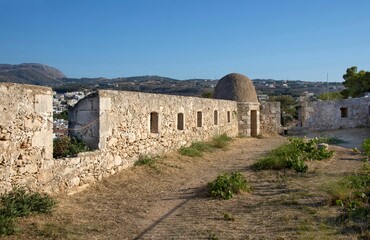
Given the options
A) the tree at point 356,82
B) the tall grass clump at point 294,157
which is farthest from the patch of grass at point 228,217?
the tree at point 356,82

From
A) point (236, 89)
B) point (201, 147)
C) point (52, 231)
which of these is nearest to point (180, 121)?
point (201, 147)

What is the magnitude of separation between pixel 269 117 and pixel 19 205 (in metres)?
16.7

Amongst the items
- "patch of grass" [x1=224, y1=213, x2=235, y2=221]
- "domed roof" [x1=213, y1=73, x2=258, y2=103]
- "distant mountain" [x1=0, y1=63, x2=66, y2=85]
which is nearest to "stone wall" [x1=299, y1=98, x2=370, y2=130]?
"domed roof" [x1=213, y1=73, x2=258, y2=103]

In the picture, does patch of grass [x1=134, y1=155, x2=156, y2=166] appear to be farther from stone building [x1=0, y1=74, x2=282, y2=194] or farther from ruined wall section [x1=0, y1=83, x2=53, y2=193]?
ruined wall section [x1=0, y1=83, x2=53, y2=193]

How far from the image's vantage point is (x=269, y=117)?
20281 millimetres

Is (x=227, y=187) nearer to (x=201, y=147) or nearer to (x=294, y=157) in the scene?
(x=294, y=157)

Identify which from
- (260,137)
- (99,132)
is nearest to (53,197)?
(99,132)

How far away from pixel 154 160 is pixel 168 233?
462 centimetres

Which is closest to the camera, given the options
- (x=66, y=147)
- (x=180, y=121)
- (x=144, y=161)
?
(x=66, y=147)

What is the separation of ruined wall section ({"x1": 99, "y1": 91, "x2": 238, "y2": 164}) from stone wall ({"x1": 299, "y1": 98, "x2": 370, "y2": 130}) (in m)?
9.91

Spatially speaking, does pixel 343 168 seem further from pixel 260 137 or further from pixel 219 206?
pixel 260 137

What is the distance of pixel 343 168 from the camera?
911 cm

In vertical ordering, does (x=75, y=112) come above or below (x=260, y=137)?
above

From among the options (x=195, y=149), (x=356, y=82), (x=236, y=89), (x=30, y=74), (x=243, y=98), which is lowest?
(x=195, y=149)
